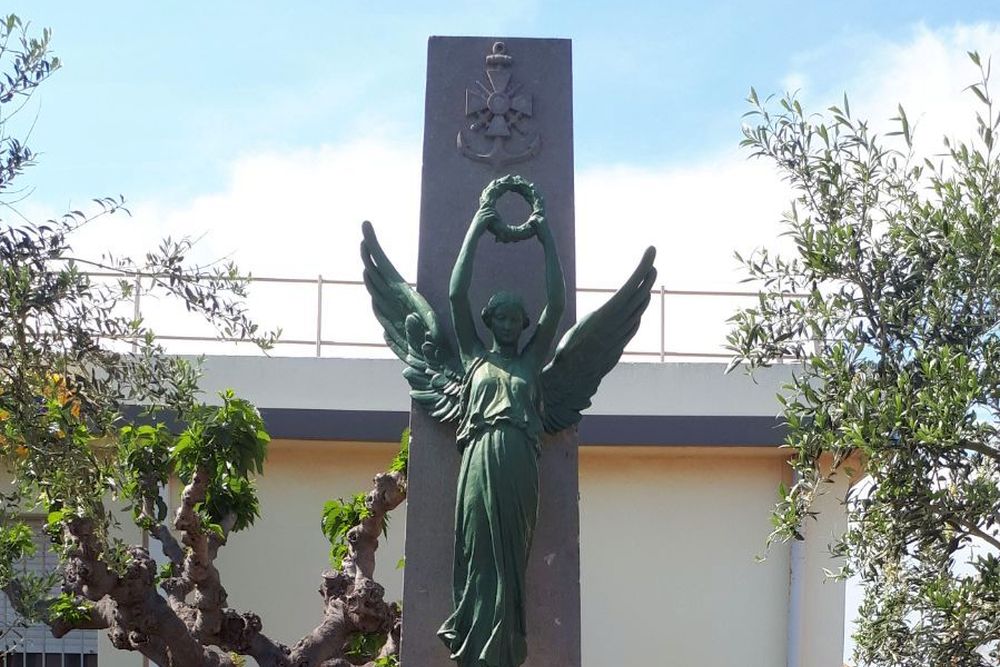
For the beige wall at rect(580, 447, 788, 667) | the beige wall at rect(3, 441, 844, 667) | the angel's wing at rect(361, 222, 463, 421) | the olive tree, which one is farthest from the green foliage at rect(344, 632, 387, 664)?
the angel's wing at rect(361, 222, 463, 421)

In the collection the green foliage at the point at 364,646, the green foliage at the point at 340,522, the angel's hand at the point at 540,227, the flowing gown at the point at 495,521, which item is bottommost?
the green foliage at the point at 364,646

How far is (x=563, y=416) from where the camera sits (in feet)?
19.1

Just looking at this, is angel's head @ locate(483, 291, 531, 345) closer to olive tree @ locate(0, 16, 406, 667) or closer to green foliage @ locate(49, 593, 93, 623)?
olive tree @ locate(0, 16, 406, 667)

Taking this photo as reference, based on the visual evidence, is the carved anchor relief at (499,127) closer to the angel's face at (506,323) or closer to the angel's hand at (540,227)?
the angel's hand at (540,227)

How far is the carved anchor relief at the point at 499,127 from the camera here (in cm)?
611

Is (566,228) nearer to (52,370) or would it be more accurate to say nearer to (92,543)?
(52,370)

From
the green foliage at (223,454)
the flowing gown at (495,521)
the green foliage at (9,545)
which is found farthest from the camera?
the green foliage at (223,454)

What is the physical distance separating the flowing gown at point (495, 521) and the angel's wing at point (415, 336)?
214mm

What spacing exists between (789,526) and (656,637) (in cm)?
614

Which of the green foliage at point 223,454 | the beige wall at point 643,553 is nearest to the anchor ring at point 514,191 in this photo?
the green foliage at point 223,454

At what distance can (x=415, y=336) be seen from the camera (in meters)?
5.88

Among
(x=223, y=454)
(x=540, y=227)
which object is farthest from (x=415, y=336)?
(x=223, y=454)

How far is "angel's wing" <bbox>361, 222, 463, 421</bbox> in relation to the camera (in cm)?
581

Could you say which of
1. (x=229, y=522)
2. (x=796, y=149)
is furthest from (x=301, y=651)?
(x=796, y=149)
